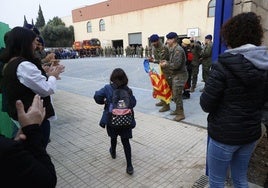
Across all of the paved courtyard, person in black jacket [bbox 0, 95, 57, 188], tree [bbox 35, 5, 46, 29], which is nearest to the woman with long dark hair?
person in black jacket [bbox 0, 95, 57, 188]

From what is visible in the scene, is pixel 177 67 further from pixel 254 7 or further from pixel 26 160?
pixel 26 160

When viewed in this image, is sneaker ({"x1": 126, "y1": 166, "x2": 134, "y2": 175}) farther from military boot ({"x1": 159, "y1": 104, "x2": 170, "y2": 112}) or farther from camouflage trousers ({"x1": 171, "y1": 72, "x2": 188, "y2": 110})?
military boot ({"x1": 159, "y1": 104, "x2": 170, "y2": 112})

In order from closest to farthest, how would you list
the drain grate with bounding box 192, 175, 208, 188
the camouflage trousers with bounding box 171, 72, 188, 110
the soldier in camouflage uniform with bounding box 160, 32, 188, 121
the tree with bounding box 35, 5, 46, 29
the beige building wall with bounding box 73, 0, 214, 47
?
the drain grate with bounding box 192, 175, 208, 188 → the soldier in camouflage uniform with bounding box 160, 32, 188, 121 → the camouflage trousers with bounding box 171, 72, 188, 110 → the beige building wall with bounding box 73, 0, 214, 47 → the tree with bounding box 35, 5, 46, 29

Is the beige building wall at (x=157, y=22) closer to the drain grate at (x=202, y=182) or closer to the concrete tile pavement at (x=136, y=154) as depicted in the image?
the concrete tile pavement at (x=136, y=154)

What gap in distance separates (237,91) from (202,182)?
63.2 inches

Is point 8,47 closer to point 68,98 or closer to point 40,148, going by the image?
point 40,148

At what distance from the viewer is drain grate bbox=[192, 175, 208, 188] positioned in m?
2.79

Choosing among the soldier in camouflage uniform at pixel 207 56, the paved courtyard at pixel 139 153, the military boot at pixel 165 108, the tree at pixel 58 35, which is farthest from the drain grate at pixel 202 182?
the tree at pixel 58 35

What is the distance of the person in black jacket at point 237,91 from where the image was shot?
162 cm

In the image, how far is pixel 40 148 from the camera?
1.32 metres

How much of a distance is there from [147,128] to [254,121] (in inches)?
118

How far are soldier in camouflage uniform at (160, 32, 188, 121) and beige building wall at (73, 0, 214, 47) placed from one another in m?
20.5

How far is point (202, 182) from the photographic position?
2857 millimetres

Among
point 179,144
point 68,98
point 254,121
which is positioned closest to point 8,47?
point 254,121
